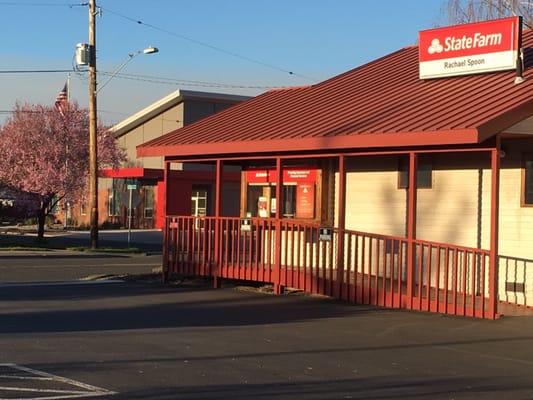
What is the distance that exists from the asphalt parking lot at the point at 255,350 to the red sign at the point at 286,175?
3.10m

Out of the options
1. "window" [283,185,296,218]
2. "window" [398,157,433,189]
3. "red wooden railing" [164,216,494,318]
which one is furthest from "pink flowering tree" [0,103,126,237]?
"window" [398,157,433,189]

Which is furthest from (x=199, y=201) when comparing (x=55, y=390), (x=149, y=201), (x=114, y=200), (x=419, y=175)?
(x=55, y=390)

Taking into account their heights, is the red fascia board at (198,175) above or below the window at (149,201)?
above

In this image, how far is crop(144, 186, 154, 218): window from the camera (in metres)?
51.6

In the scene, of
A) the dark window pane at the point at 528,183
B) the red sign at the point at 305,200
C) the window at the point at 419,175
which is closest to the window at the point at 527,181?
the dark window pane at the point at 528,183

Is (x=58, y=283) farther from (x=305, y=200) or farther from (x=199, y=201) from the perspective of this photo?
(x=199, y=201)

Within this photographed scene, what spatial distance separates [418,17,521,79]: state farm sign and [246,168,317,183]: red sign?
3.22 meters

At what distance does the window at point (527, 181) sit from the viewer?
13758 mm

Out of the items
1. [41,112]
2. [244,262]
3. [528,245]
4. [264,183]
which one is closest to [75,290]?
[244,262]

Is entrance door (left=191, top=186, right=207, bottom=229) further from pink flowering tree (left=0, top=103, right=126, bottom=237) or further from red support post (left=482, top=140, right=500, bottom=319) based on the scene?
red support post (left=482, top=140, right=500, bottom=319)

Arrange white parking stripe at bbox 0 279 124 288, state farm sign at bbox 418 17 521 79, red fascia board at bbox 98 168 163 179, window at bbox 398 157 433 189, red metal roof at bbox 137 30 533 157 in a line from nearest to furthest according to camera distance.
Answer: red metal roof at bbox 137 30 533 157 < state farm sign at bbox 418 17 521 79 < window at bbox 398 157 433 189 < white parking stripe at bbox 0 279 124 288 < red fascia board at bbox 98 168 163 179

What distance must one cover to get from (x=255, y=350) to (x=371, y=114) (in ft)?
20.0

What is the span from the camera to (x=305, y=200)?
17.3 metres

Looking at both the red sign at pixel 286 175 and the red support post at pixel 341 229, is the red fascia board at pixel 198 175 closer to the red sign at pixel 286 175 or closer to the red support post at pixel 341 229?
the red sign at pixel 286 175
